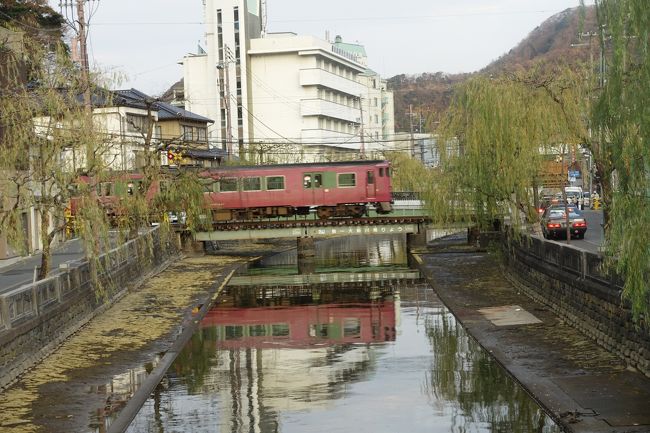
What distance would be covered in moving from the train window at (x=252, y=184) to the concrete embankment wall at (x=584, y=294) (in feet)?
77.4

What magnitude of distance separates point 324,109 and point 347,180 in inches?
1740

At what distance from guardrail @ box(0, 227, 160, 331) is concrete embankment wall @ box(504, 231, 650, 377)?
1124 centimetres

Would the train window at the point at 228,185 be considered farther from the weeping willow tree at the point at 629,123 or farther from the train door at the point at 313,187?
the weeping willow tree at the point at 629,123

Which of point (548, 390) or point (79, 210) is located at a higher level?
point (79, 210)

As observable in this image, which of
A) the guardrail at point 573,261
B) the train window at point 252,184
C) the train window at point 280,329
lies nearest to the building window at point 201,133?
the train window at point 252,184

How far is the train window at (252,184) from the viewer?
5450cm

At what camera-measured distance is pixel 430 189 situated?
42.7 meters

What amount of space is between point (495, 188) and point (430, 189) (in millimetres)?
8130

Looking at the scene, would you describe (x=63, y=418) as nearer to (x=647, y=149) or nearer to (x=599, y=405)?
(x=599, y=405)

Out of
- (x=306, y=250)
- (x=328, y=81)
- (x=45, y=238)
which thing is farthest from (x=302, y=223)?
(x=328, y=81)

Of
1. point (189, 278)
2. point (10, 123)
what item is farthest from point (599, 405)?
point (189, 278)

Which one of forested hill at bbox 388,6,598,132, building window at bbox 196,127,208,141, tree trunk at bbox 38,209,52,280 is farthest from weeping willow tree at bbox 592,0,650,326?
forested hill at bbox 388,6,598,132

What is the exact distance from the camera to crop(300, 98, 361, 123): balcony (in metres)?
95.8

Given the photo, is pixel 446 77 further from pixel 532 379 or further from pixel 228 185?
pixel 532 379
